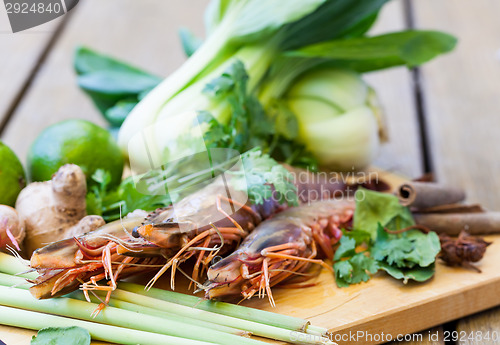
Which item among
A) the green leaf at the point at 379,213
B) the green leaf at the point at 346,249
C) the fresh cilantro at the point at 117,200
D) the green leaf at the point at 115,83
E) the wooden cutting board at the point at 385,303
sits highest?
the green leaf at the point at 115,83

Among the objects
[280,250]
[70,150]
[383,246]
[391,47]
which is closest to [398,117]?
[391,47]

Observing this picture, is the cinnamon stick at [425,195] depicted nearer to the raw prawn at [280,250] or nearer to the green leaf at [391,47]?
the raw prawn at [280,250]

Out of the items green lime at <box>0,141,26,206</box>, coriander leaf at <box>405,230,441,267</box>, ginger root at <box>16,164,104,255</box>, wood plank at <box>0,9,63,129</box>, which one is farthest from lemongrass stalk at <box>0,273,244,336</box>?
wood plank at <box>0,9,63,129</box>

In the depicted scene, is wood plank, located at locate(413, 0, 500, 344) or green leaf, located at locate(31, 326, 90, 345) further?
wood plank, located at locate(413, 0, 500, 344)

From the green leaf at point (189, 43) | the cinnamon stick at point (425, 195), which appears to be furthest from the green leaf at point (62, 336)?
the green leaf at point (189, 43)

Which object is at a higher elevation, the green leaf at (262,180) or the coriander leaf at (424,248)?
the green leaf at (262,180)

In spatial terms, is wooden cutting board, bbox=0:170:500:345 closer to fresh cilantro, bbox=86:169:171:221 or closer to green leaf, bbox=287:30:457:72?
fresh cilantro, bbox=86:169:171:221

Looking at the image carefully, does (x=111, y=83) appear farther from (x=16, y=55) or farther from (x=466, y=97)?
(x=466, y=97)

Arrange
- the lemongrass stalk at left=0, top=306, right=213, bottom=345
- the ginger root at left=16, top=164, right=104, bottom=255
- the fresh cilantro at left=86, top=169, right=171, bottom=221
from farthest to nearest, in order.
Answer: the fresh cilantro at left=86, top=169, right=171, bottom=221
the ginger root at left=16, top=164, right=104, bottom=255
the lemongrass stalk at left=0, top=306, right=213, bottom=345
